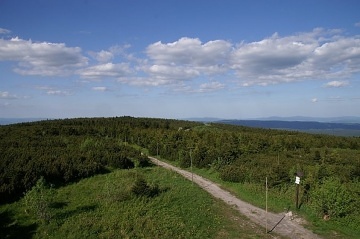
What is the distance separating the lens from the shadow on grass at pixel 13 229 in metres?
16.2

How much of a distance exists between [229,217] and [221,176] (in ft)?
29.2

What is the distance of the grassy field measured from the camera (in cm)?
1565

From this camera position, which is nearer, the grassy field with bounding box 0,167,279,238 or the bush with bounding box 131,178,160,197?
the grassy field with bounding box 0,167,279,238

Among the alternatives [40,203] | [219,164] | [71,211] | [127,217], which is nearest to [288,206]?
[127,217]

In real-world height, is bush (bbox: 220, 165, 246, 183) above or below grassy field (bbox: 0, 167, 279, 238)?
above

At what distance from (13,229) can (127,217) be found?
5801 mm

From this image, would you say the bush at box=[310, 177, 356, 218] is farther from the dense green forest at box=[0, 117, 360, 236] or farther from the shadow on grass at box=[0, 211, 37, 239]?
the shadow on grass at box=[0, 211, 37, 239]

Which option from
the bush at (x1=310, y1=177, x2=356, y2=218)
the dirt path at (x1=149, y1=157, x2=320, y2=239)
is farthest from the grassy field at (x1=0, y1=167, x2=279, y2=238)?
the bush at (x1=310, y1=177, x2=356, y2=218)

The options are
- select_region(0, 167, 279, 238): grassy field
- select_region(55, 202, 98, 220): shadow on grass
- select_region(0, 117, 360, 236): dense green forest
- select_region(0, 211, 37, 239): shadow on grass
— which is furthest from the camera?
select_region(55, 202, 98, 220): shadow on grass

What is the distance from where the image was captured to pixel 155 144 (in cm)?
4125

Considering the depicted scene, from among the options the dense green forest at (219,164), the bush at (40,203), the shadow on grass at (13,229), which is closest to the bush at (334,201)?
the dense green forest at (219,164)

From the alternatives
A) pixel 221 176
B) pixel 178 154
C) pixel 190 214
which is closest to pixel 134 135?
pixel 178 154

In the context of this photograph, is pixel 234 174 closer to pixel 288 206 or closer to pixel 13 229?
pixel 288 206

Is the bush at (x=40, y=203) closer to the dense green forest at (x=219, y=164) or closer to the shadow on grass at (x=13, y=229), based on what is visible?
the shadow on grass at (x=13, y=229)
